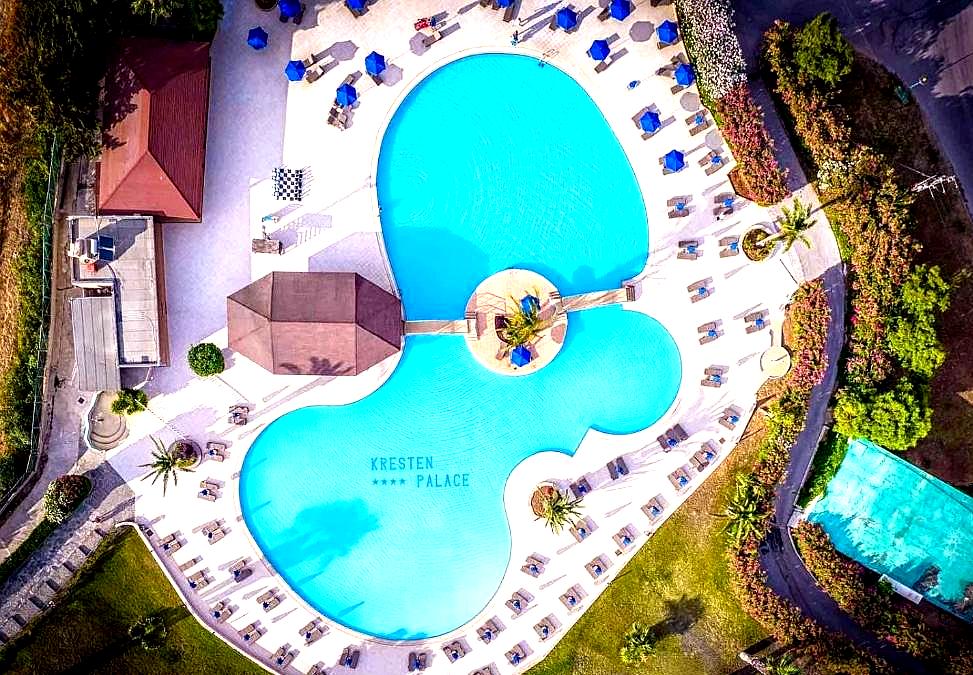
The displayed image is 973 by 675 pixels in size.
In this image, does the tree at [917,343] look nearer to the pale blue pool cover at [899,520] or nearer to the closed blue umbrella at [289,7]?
the pale blue pool cover at [899,520]

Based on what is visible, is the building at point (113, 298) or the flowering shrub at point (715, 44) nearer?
the flowering shrub at point (715, 44)

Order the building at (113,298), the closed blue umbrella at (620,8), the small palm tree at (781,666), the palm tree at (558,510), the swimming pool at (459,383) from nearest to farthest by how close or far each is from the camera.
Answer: the building at (113,298) → the closed blue umbrella at (620,8) → the palm tree at (558,510) → the small palm tree at (781,666) → the swimming pool at (459,383)

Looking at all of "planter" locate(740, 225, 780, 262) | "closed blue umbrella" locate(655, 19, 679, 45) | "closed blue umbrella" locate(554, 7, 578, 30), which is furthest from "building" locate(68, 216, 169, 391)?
"planter" locate(740, 225, 780, 262)

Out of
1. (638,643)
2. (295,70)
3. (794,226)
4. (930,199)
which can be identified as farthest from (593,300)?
(295,70)

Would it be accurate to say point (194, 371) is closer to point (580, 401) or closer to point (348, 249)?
point (348, 249)

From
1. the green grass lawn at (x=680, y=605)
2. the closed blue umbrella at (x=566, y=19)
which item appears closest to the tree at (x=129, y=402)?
the green grass lawn at (x=680, y=605)

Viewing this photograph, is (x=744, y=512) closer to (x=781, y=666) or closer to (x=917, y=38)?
(x=781, y=666)
